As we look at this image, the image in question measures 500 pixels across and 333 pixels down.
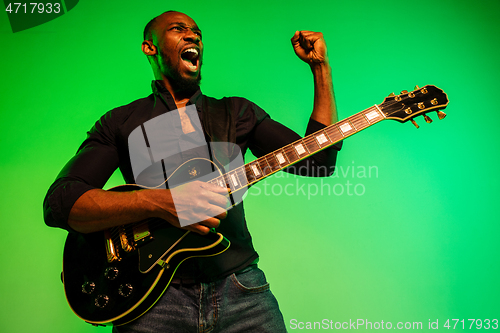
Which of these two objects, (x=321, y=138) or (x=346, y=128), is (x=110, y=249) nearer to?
(x=321, y=138)

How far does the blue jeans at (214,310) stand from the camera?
34.4 inches

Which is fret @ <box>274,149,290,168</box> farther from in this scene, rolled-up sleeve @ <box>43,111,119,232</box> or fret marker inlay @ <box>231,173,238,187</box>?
rolled-up sleeve @ <box>43,111,119,232</box>

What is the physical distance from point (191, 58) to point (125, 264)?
955 millimetres

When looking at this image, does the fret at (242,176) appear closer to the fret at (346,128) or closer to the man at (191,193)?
the man at (191,193)

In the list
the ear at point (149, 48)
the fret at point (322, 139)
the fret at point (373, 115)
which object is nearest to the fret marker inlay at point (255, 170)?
the fret at point (322, 139)

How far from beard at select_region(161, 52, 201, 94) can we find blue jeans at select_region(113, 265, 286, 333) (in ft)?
2.73

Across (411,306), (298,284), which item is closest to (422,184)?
(411,306)

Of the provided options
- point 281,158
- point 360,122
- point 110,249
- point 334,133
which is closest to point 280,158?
point 281,158

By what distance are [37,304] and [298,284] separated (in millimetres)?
1605

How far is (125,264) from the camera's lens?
3.02 feet

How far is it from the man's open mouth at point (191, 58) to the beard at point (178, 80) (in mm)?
45

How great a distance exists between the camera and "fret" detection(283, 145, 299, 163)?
1.10m

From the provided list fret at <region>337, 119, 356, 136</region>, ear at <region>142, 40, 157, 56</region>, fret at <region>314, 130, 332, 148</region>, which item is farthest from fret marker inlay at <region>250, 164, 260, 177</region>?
ear at <region>142, 40, 157, 56</region>

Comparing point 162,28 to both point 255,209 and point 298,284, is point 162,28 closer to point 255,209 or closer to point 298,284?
point 255,209
